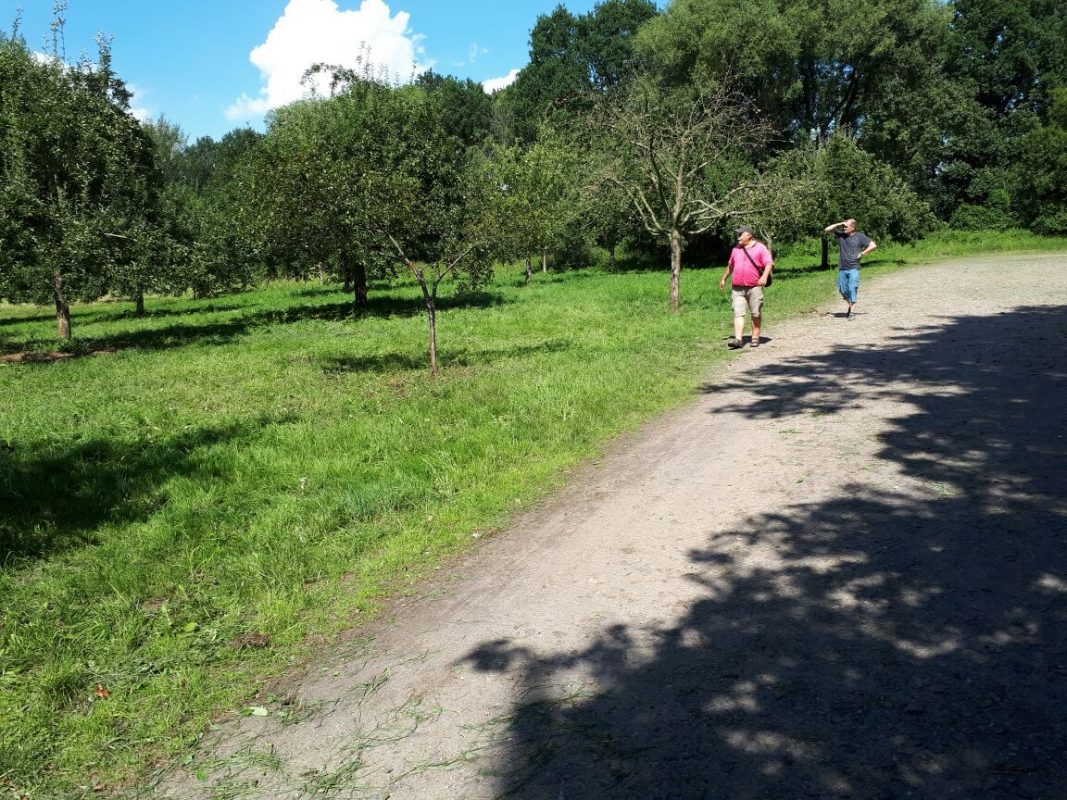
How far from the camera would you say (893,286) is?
22.1 m

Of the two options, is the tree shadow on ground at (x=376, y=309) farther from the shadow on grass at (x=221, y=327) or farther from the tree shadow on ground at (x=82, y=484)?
the tree shadow on ground at (x=82, y=484)

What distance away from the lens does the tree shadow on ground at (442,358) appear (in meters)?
13.6

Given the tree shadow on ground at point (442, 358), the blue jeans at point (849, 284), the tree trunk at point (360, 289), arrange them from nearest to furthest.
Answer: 1. the tree shadow on ground at point (442, 358)
2. the blue jeans at point (849, 284)
3. the tree trunk at point (360, 289)

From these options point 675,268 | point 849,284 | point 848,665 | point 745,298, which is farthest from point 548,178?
point 848,665

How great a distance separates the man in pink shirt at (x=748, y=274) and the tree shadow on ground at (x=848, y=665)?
692 centimetres

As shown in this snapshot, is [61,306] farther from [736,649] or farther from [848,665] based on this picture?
[848,665]

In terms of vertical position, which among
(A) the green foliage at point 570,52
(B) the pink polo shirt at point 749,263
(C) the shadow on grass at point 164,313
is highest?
(A) the green foliage at point 570,52

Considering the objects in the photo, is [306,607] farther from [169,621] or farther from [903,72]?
[903,72]

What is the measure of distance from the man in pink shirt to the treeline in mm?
3779

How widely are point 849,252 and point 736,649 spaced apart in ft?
42.6

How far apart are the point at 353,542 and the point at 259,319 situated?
2140cm

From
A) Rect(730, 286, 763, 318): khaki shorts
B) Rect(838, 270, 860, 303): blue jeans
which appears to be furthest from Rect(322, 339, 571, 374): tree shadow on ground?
Rect(838, 270, 860, 303): blue jeans

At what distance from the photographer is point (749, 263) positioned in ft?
40.7

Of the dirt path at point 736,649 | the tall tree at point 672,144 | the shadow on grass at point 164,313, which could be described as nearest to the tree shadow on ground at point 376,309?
the shadow on grass at point 164,313
